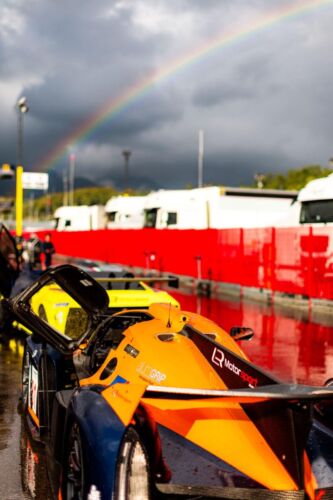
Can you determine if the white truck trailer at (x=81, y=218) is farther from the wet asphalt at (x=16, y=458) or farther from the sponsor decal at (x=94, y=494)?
the sponsor decal at (x=94, y=494)

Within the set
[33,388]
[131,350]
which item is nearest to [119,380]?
[131,350]

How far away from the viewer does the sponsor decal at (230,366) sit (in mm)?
3639

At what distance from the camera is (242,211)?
2592 cm

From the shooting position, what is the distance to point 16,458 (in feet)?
16.5

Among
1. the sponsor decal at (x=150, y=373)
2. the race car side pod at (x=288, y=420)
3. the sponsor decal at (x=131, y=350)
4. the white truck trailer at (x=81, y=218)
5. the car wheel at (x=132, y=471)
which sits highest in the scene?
the white truck trailer at (x=81, y=218)

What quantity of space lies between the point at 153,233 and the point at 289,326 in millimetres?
16143

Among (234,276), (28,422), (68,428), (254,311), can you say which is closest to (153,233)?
(234,276)

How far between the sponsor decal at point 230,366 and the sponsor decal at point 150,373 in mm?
312

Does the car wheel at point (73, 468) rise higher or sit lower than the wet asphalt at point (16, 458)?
higher

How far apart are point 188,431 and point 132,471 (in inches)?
14.4

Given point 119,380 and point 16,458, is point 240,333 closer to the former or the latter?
point 119,380

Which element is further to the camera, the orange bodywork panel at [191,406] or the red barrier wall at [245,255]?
the red barrier wall at [245,255]

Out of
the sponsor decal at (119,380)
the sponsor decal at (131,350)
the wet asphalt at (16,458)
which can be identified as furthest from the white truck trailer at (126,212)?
the sponsor decal at (119,380)

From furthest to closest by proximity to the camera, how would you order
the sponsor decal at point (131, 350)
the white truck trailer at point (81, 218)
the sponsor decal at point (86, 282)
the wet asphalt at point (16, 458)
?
the white truck trailer at point (81, 218) → the sponsor decal at point (86, 282) → the wet asphalt at point (16, 458) → the sponsor decal at point (131, 350)
